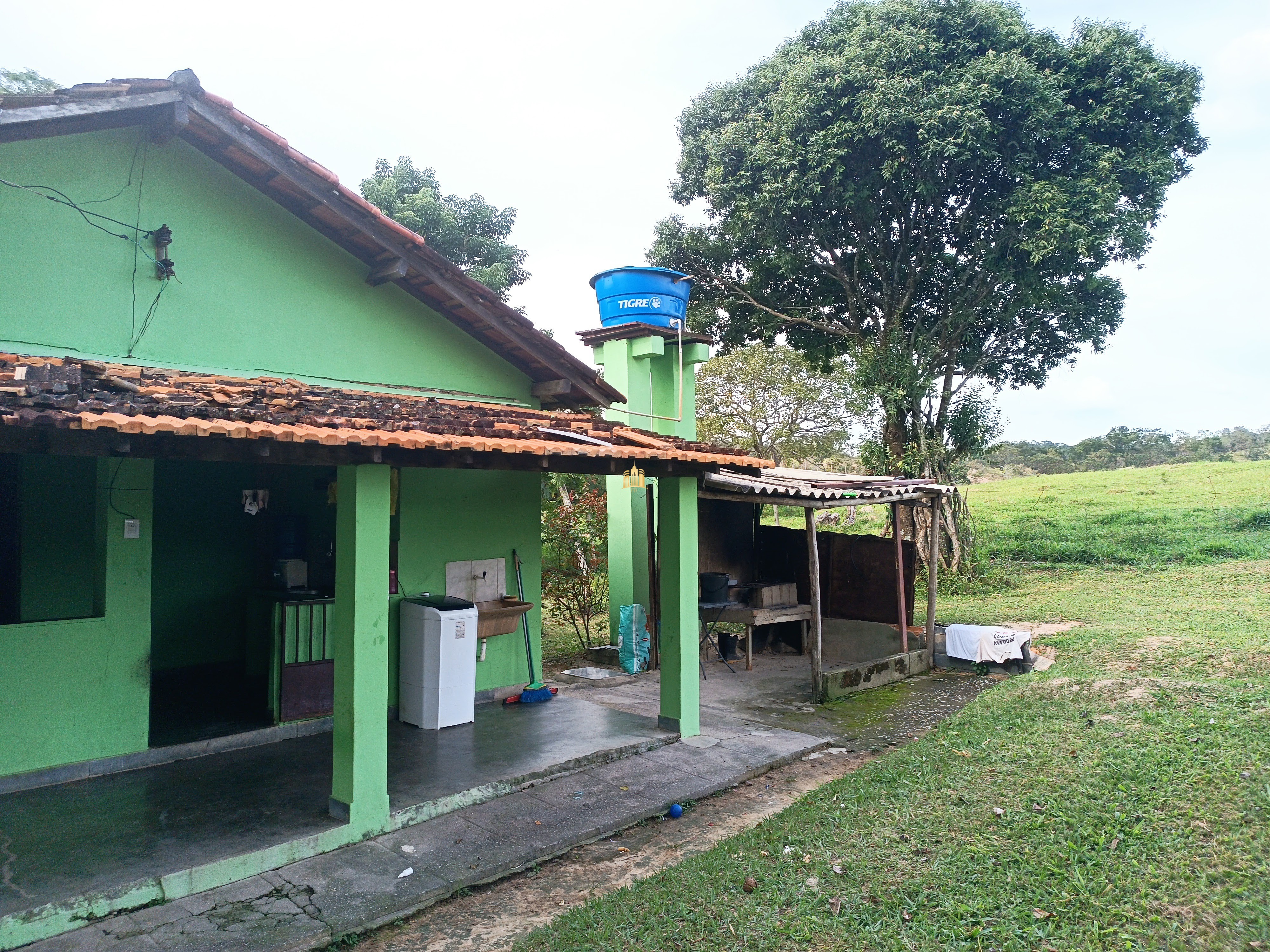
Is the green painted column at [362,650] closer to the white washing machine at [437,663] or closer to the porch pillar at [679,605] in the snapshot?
the white washing machine at [437,663]

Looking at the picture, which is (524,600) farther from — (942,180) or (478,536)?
(942,180)


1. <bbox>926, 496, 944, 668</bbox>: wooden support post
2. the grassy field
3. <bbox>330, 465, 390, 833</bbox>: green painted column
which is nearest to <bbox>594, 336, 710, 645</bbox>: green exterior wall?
<bbox>926, 496, 944, 668</bbox>: wooden support post

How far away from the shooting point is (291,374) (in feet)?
23.8

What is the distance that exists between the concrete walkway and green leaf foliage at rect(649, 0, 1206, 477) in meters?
11.4

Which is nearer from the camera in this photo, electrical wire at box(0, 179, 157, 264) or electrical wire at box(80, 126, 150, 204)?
electrical wire at box(0, 179, 157, 264)

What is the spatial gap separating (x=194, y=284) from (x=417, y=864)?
4951 mm

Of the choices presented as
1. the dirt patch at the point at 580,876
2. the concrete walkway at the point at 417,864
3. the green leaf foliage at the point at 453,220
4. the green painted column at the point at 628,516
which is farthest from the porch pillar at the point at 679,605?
the green leaf foliage at the point at 453,220

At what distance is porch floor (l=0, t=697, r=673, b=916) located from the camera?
4.51 metres

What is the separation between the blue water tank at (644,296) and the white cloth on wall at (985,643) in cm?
596

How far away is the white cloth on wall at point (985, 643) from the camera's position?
10.5 m

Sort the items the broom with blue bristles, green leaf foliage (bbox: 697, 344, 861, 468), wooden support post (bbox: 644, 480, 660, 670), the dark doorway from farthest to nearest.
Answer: green leaf foliage (bbox: 697, 344, 861, 468)
wooden support post (bbox: 644, 480, 660, 670)
the broom with blue bristles
the dark doorway

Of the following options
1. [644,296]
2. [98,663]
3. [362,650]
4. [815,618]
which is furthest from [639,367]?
[98,663]

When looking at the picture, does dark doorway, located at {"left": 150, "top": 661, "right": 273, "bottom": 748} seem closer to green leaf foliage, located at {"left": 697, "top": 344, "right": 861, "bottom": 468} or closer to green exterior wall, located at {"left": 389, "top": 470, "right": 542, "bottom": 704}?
green exterior wall, located at {"left": 389, "top": 470, "right": 542, "bottom": 704}

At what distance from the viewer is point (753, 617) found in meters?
11.0
